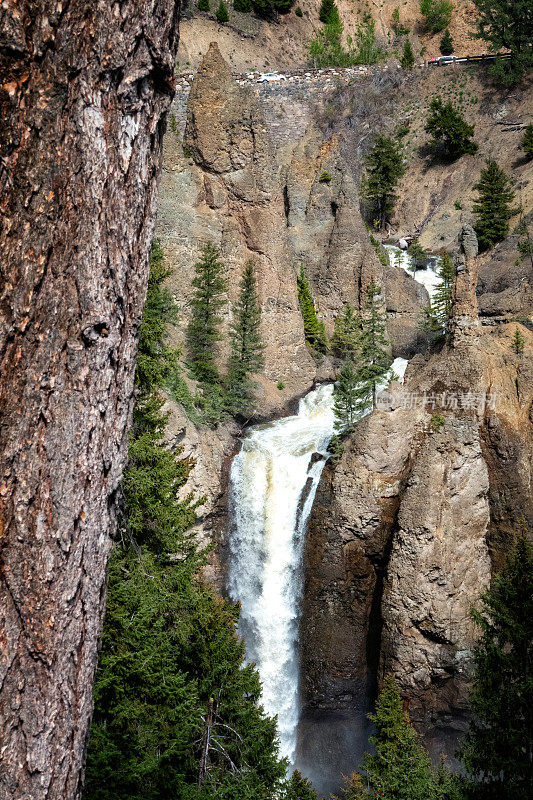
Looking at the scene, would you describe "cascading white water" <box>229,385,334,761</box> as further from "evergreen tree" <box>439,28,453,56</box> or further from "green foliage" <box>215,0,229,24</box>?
"evergreen tree" <box>439,28,453,56</box>

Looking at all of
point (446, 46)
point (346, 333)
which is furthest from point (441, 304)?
point (446, 46)

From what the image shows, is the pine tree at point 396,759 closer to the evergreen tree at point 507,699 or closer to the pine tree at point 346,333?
the evergreen tree at point 507,699

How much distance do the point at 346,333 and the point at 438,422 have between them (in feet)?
36.6

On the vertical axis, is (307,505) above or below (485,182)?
below

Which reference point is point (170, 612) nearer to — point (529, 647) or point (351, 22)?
point (529, 647)

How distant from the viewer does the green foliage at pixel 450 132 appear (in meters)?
41.9

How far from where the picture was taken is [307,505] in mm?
21547

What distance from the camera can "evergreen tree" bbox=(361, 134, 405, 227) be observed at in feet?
126

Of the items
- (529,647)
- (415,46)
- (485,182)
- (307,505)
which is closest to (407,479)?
(307,505)

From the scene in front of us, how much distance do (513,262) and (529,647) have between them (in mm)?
20699

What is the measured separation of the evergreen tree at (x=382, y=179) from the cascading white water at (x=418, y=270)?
181 inches

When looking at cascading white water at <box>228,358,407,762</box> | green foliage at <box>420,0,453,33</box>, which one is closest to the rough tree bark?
cascading white water at <box>228,358,407,762</box>

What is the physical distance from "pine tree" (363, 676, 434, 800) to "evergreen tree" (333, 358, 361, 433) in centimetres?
817

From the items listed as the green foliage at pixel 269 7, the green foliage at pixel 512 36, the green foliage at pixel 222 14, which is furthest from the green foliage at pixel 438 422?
the green foliage at pixel 269 7
